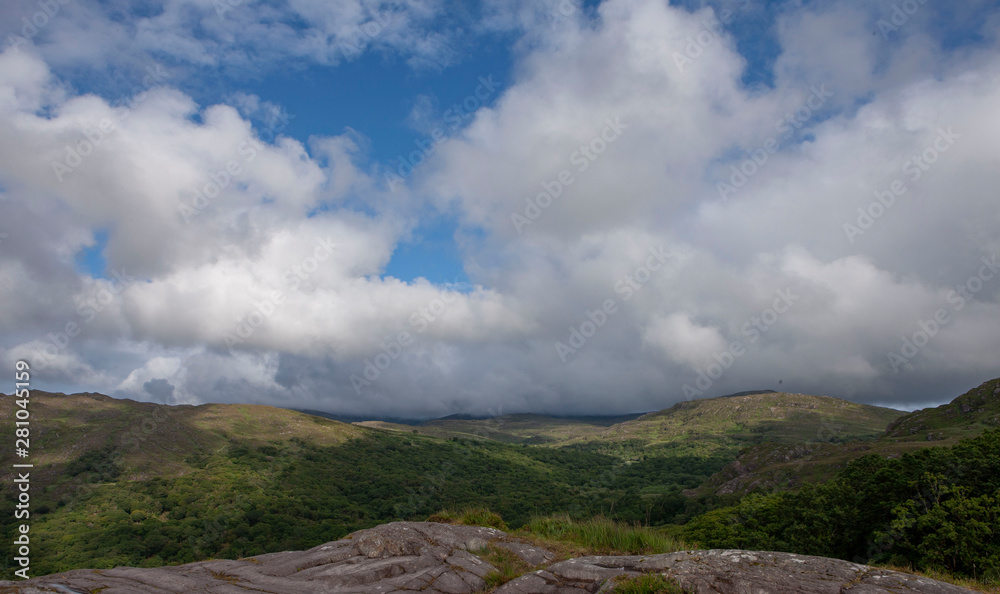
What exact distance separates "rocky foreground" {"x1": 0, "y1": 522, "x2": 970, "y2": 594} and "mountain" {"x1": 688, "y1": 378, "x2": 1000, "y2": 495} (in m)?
91.7

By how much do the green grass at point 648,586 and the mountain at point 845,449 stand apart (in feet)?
307

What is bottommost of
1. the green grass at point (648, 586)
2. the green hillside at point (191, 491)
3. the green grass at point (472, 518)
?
the green hillside at point (191, 491)

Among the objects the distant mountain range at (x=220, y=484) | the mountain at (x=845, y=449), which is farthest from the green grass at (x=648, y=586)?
the mountain at (x=845, y=449)

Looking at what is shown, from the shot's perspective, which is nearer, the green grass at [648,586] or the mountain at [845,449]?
the green grass at [648,586]

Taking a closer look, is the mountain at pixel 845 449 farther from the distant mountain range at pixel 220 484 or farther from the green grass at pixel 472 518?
the green grass at pixel 472 518

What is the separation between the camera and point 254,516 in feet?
361

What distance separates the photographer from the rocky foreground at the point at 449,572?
27.0 feet

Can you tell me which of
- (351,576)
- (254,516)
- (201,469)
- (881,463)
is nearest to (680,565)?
(351,576)

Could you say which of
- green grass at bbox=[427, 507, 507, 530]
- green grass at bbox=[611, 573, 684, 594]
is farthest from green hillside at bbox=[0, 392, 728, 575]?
green grass at bbox=[611, 573, 684, 594]

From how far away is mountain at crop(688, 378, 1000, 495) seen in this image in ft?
314

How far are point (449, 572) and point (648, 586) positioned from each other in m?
5.30

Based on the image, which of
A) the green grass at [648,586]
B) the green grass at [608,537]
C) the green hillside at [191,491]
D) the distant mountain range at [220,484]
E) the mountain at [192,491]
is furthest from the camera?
the distant mountain range at [220,484]

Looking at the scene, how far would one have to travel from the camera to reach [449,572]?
11.2 metres

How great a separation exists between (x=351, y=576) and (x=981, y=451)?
40284 mm
